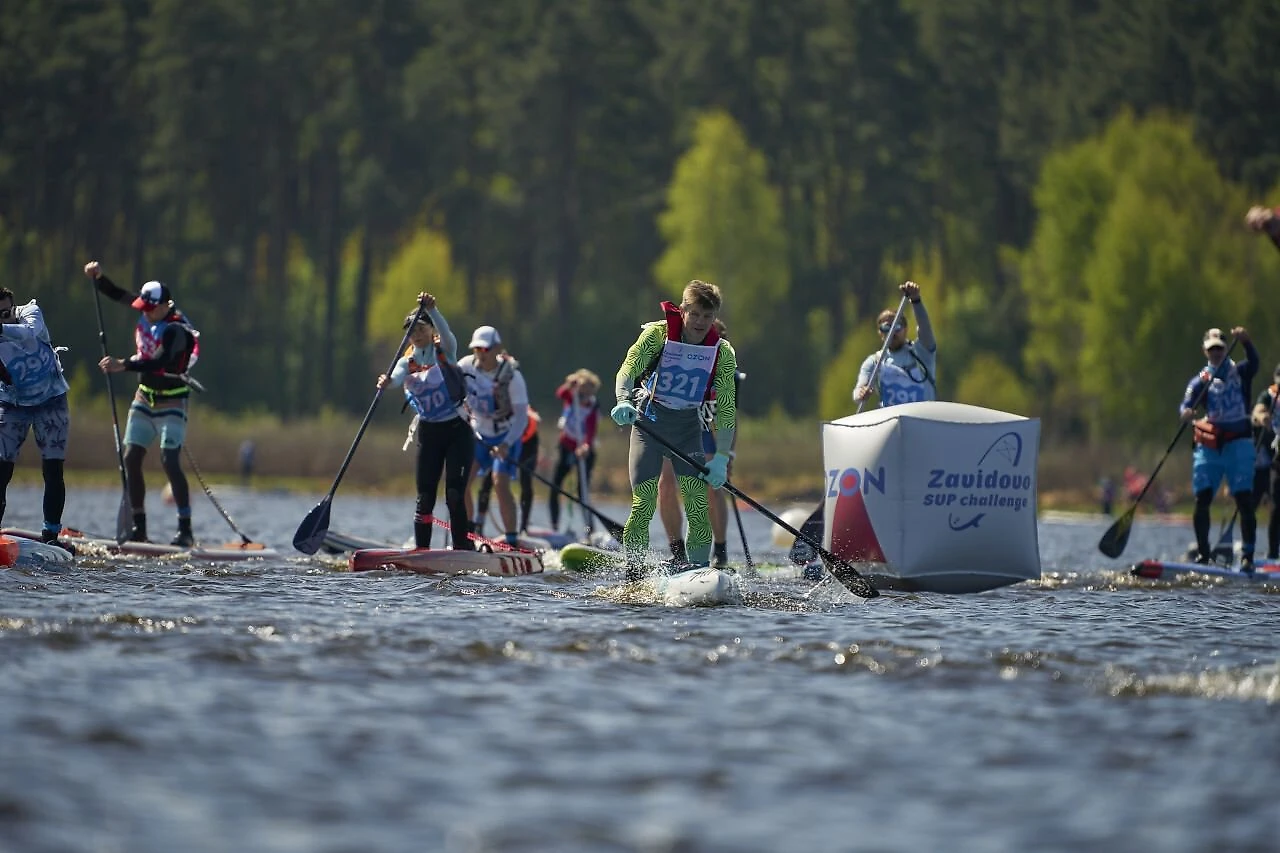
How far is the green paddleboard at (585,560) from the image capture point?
50.2 feet

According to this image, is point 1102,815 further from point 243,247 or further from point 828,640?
point 243,247

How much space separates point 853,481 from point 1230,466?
5411 millimetres

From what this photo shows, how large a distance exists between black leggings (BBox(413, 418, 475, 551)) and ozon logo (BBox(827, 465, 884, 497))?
2.82m

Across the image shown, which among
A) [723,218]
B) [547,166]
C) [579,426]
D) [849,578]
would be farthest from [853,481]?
[547,166]

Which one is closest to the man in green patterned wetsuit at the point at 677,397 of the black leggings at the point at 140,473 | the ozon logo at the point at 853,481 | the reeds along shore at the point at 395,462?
the ozon logo at the point at 853,481

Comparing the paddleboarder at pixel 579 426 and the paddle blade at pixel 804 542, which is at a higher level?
the paddleboarder at pixel 579 426

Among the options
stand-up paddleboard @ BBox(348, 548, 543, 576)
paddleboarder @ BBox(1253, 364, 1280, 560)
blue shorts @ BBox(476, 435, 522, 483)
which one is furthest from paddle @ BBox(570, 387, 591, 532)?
paddleboarder @ BBox(1253, 364, 1280, 560)

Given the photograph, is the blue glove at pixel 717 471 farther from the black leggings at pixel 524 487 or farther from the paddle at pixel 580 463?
the paddle at pixel 580 463

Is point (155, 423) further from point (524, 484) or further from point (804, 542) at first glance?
point (804, 542)

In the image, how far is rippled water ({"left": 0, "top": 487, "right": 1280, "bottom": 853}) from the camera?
229 inches

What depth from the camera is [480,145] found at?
6812 cm

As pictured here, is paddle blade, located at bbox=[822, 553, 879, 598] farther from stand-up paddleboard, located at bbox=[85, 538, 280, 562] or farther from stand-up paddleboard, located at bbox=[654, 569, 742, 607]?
stand-up paddleboard, located at bbox=[85, 538, 280, 562]

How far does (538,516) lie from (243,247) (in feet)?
119

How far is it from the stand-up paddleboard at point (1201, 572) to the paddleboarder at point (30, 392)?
8.49 m
